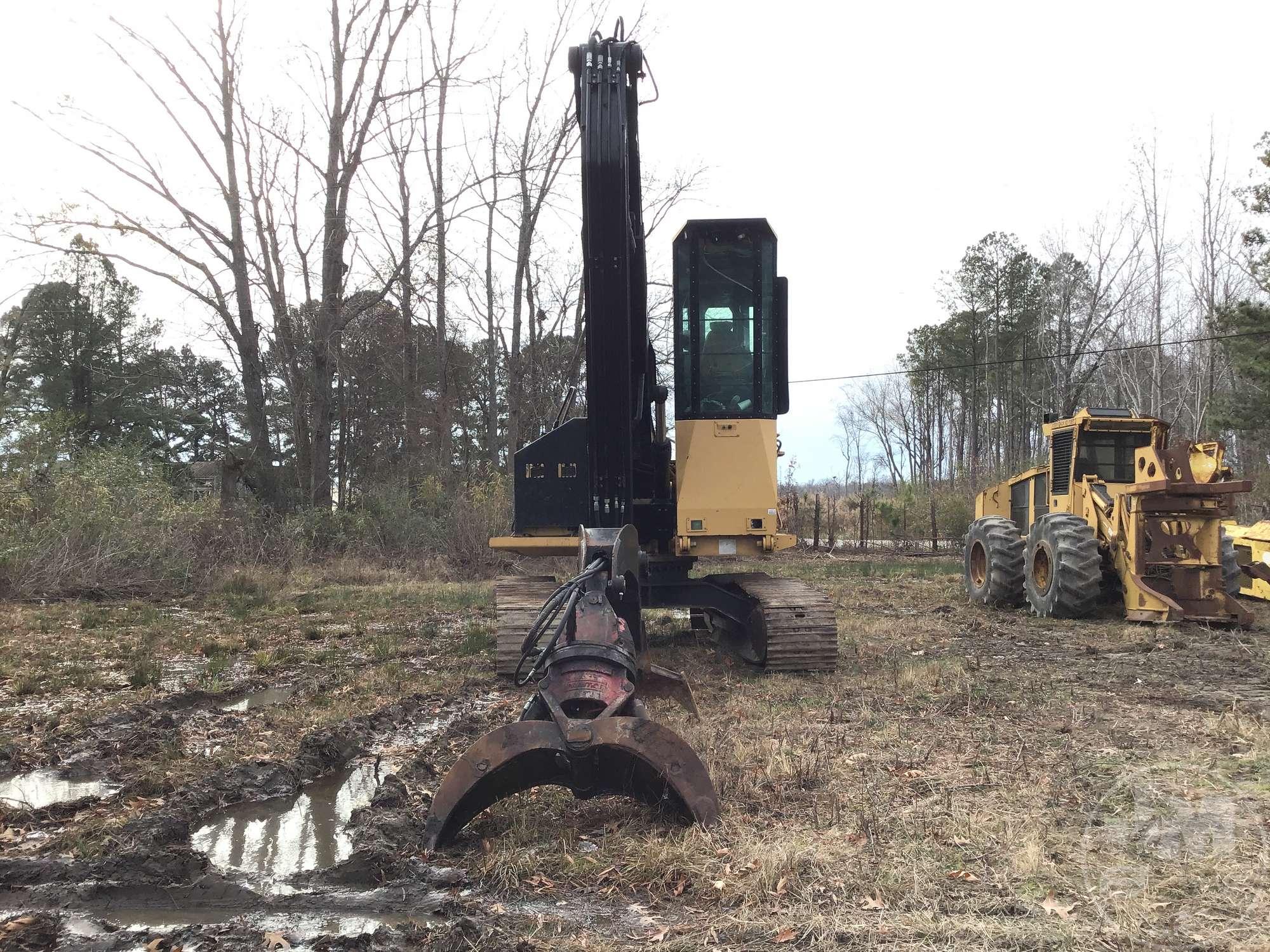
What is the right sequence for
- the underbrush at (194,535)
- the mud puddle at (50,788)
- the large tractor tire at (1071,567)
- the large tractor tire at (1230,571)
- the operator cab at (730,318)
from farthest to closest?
the underbrush at (194,535)
the large tractor tire at (1230,571)
the large tractor tire at (1071,567)
the operator cab at (730,318)
the mud puddle at (50,788)

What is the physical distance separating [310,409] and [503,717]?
16980mm

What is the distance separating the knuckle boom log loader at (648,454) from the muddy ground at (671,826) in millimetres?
711

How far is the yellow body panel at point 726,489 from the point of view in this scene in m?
7.33

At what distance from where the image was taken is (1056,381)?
39.3 meters

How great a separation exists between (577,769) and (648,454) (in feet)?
15.0

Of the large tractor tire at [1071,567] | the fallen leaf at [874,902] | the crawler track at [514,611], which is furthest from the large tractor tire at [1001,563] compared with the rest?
the fallen leaf at [874,902]

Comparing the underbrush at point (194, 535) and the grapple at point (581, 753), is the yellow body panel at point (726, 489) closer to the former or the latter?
the grapple at point (581, 753)

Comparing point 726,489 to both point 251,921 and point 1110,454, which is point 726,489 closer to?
point 251,921

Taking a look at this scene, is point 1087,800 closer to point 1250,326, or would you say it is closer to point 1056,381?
point 1250,326

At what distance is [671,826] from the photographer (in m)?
3.92

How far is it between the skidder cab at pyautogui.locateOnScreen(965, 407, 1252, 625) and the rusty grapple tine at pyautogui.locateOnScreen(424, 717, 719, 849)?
322 inches

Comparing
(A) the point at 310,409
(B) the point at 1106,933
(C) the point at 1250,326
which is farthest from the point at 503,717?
(C) the point at 1250,326

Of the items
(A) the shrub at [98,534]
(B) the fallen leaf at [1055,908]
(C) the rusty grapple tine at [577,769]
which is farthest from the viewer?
(A) the shrub at [98,534]

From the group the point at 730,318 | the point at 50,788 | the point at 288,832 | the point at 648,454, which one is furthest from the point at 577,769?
the point at 730,318
